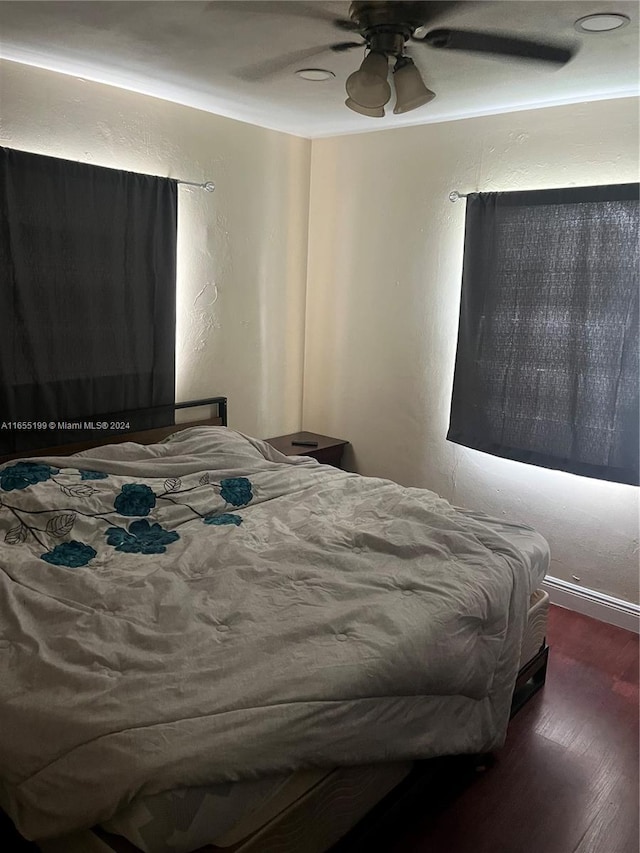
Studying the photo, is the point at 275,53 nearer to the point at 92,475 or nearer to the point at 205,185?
the point at 205,185

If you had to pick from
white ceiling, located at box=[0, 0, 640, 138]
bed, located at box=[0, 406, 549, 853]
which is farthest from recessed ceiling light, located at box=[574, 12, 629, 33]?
bed, located at box=[0, 406, 549, 853]

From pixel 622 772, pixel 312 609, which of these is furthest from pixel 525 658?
pixel 312 609

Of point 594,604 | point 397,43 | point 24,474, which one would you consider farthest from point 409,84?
point 594,604

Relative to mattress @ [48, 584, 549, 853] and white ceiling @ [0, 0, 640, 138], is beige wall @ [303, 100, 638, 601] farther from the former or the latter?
mattress @ [48, 584, 549, 853]

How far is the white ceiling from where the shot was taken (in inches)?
81.9

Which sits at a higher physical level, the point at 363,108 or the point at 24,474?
the point at 363,108

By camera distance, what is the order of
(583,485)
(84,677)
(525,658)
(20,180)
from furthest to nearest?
(583,485) → (20,180) → (525,658) → (84,677)

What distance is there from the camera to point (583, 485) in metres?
3.18

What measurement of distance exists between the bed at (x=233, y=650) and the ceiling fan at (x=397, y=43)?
1.47m

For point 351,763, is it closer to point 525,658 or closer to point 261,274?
point 525,658

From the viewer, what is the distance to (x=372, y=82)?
212 cm

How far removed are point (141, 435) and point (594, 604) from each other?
2.35 m

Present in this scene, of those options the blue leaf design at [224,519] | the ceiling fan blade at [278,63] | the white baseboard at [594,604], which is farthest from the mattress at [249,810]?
the ceiling fan blade at [278,63]

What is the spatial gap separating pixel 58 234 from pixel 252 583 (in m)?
1.81
